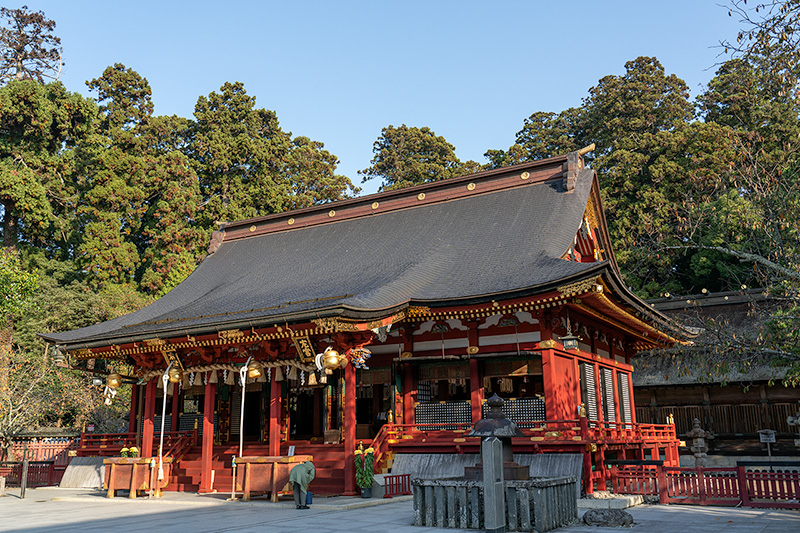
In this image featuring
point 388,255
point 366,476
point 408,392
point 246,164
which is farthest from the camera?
point 246,164

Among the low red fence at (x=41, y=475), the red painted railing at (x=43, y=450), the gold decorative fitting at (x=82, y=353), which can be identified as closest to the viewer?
the gold decorative fitting at (x=82, y=353)

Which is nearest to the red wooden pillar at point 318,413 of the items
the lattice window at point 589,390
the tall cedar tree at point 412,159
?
the lattice window at point 589,390

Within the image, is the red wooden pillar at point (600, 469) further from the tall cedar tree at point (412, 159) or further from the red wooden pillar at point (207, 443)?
the tall cedar tree at point (412, 159)

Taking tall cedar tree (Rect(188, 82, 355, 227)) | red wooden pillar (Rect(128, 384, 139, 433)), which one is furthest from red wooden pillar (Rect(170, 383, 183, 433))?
tall cedar tree (Rect(188, 82, 355, 227))

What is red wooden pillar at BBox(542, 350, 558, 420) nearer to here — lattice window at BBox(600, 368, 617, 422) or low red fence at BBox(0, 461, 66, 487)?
lattice window at BBox(600, 368, 617, 422)

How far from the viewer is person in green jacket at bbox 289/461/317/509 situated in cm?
1341

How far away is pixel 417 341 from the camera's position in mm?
18469

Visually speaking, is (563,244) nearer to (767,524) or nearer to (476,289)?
(476,289)

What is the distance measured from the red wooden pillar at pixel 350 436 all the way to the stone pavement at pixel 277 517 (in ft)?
2.30

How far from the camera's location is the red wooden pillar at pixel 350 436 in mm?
15328

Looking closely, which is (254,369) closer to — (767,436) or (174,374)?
(174,374)

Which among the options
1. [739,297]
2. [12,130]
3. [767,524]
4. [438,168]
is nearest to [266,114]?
[438,168]

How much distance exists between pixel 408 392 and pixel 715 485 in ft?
26.6

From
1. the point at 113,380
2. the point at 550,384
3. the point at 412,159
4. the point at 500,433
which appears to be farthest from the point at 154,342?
the point at 412,159
